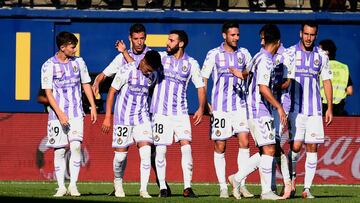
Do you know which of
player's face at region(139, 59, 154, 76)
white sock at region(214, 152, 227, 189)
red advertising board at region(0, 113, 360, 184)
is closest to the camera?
player's face at region(139, 59, 154, 76)

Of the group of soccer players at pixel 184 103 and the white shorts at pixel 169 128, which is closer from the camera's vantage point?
the group of soccer players at pixel 184 103

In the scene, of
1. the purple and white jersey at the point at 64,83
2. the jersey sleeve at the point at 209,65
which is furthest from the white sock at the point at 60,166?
the jersey sleeve at the point at 209,65

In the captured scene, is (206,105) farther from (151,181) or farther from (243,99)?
(151,181)

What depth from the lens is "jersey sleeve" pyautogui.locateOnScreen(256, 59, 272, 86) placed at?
57.6ft

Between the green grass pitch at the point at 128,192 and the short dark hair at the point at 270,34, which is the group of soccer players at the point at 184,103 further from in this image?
the green grass pitch at the point at 128,192

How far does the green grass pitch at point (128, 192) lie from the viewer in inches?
695

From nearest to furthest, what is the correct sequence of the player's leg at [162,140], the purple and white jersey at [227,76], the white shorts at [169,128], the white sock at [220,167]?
the player's leg at [162,140]
the white shorts at [169,128]
the white sock at [220,167]
the purple and white jersey at [227,76]

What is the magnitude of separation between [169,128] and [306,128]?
1876mm

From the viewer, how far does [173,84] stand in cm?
1920

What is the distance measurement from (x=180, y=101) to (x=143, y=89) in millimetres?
725

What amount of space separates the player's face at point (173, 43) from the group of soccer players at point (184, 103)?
1 cm

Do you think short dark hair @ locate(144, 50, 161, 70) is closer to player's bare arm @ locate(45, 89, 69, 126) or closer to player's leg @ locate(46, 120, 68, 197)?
player's bare arm @ locate(45, 89, 69, 126)

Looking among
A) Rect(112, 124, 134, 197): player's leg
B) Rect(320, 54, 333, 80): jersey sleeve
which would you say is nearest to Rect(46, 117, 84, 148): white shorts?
Rect(112, 124, 134, 197): player's leg

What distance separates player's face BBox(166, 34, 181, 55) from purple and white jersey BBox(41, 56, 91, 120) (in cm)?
126
